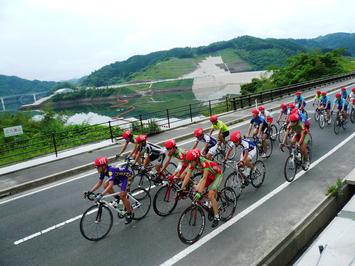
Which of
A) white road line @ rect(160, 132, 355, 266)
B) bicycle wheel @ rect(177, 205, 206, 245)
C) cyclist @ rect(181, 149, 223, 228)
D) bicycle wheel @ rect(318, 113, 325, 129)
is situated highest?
cyclist @ rect(181, 149, 223, 228)

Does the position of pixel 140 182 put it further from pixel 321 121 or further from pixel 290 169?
pixel 321 121

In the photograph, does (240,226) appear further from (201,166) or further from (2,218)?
(2,218)

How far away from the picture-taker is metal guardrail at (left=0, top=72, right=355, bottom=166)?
15.3 m

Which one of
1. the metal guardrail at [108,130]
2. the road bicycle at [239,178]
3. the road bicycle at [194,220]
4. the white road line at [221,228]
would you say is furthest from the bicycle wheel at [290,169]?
the metal guardrail at [108,130]

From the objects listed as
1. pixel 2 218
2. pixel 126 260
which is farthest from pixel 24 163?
pixel 126 260

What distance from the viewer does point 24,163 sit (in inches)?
510

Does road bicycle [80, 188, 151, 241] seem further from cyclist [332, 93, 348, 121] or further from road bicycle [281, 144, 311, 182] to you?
cyclist [332, 93, 348, 121]

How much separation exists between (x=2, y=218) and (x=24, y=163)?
5.29m

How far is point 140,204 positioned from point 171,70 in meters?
170

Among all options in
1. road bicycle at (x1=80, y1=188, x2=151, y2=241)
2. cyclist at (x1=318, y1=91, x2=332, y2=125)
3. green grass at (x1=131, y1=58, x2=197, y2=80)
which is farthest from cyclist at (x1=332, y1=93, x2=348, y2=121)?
green grass at (x1=131, y1=58, x2=197, y2=80)

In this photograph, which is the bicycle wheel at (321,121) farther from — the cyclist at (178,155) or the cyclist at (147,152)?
the cyclist at (178,155)

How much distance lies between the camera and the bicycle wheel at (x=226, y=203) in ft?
22.9

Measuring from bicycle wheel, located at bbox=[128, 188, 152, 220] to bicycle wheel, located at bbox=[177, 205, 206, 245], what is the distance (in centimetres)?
152

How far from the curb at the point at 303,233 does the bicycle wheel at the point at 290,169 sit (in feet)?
5.96
